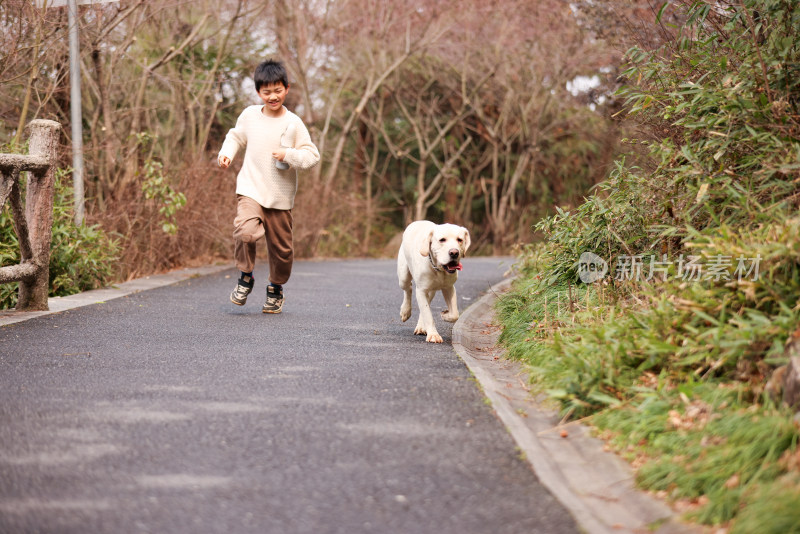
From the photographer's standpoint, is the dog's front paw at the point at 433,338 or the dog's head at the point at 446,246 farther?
the dog's front paw at the point at 433,338

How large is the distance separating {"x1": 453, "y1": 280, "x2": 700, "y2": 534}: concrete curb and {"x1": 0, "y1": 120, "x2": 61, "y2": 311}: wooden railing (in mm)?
4074

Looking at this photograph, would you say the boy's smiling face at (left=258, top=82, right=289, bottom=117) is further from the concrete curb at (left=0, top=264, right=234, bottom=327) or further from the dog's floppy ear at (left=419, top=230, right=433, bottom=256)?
the concrete curb at (left=0, top=264, right=234, bottom=327)

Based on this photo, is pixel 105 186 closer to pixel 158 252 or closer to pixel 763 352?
pixel 158 252

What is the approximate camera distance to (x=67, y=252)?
8945 mm

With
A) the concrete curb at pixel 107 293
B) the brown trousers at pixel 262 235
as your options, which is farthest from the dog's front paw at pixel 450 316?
the concrete curb at pixel 107 293

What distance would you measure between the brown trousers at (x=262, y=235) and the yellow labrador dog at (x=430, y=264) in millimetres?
1319

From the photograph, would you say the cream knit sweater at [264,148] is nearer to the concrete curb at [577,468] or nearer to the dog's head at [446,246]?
the dog's head at [446,246]

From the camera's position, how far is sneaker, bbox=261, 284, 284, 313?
27.3 ft

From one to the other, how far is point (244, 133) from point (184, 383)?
3536mm

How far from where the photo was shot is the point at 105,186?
37.9 feet

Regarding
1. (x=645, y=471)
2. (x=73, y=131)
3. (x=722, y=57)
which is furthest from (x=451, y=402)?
(x=73, y=131)

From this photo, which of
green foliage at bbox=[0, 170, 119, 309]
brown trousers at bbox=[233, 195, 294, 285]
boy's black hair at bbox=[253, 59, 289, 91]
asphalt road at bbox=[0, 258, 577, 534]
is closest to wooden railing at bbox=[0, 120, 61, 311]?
green foliage at bbox=[0, 170, 119, 309]

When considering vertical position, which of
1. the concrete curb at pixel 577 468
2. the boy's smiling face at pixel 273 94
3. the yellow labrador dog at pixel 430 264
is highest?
the boy's smiling face at pixel 273 94

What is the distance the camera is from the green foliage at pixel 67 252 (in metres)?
8.35
